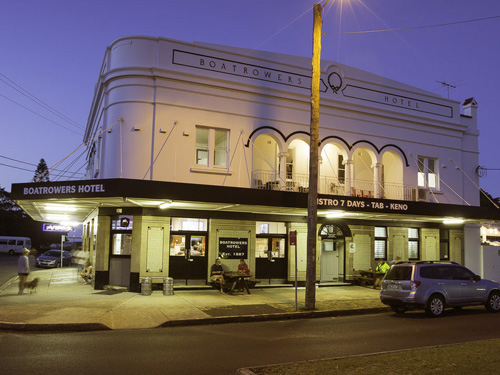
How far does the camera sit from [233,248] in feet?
61.8

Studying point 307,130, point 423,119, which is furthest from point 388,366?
point 423,119

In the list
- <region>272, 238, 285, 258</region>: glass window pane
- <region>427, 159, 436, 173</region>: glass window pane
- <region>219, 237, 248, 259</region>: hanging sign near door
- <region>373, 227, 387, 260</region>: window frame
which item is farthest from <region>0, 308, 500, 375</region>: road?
<region>427, 159, 436, 173</region>: glass window pane

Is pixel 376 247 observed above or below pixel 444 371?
above

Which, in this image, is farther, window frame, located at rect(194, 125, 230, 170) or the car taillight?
window frame, located at rect(194, 125, 230, 170)

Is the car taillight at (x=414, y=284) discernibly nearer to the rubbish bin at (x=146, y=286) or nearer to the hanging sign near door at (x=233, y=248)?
the hanging sign near door at (x=233, y=248)

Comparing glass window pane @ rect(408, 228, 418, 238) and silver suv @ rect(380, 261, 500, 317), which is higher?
glass window pane @ rect(408, 228, 418, 238)

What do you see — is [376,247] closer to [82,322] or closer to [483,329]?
[483,329]

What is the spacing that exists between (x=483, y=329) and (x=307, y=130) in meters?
11.5

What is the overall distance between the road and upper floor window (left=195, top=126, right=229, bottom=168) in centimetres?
797

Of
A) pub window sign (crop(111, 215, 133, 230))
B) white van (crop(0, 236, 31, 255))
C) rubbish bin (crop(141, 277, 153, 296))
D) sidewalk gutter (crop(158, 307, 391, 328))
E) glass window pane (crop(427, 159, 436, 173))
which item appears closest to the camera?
sidewalk gutter (crop(158, 307, 391, 328))

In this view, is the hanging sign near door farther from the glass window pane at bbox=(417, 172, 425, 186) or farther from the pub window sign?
the glass window pane at bbox=(417, 172, 425, 186)

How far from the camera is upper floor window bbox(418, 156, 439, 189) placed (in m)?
23.4

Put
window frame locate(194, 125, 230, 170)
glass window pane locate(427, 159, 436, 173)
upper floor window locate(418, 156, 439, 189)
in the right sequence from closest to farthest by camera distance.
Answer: window frame locate(194, 125, 230, 170), upper floor window locate(418, 156, 439, 189), glass window pane locate(427, 159, 436, 173)

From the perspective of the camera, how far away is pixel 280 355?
839 cm
